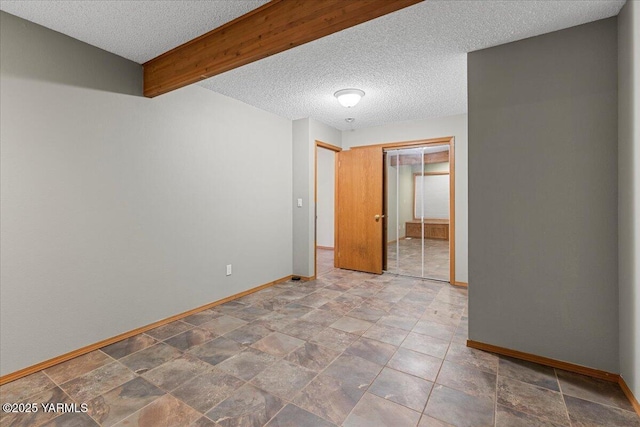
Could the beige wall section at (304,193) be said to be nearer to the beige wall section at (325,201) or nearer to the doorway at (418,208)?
the doorway at (418,208)

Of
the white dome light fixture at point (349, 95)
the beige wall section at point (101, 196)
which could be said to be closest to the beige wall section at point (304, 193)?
the beige wall section at point (101, 196)

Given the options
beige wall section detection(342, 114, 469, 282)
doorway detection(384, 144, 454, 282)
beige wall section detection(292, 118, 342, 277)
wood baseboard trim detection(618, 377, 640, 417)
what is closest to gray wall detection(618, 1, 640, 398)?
wood baseboard trim detection(618, 377, 640, 417)

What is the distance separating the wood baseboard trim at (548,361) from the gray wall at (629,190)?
0.33 feet

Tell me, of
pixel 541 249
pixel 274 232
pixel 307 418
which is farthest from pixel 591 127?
pixel 274 232

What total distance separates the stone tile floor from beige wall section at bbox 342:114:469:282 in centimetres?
146

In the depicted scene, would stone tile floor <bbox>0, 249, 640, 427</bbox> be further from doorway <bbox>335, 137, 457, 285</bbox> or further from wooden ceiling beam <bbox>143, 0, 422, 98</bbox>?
wooden ceiling beam <bbox>143, 0, 422, 98</bbox>

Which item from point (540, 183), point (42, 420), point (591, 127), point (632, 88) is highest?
point (632, 88)

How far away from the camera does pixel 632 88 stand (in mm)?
1827

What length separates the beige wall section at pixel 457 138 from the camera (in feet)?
14.0

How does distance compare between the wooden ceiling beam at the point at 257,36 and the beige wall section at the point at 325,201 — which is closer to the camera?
the wooden ceiling beam at the point at 257,36

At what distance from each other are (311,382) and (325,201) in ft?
19.7

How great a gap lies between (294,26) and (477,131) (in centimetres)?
Result: 172

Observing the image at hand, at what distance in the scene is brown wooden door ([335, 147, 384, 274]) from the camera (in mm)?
5086

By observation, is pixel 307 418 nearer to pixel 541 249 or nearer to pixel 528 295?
pixel 528 295
